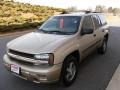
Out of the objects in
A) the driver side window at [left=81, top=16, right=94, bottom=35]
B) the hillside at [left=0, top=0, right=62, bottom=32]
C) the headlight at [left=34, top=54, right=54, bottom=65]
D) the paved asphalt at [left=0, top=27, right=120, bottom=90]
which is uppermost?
the driver side window at [left=81, top=16, right=94, bottom=35]

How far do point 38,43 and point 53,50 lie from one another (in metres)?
0.50

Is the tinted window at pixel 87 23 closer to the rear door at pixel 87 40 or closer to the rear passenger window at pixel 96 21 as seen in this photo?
the rear door at pixel 87 40

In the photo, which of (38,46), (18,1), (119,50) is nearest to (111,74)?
(38,46)

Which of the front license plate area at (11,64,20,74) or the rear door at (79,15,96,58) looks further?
the rear door at (79,15,96,58)

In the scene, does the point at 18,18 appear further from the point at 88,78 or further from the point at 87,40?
the point at 88,78

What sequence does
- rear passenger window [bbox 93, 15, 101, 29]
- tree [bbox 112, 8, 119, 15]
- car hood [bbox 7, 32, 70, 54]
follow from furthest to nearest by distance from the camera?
tree [bbox 112, 8, 119, 15] → rear passenger window [bbox 93, 15, 101, 29] → car hood [bbox 7, 32, 70, 54]

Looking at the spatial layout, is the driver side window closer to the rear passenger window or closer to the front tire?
the rear passenger window

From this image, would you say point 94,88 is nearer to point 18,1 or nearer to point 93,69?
point 93,69

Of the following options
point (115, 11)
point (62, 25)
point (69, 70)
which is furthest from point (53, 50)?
point (115, 11)

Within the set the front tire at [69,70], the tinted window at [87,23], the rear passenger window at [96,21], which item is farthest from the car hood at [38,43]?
the rear passenger window at [96,21]

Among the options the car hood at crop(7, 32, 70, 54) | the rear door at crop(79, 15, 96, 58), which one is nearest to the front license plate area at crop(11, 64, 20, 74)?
the car hood at crop(7, 32, 70, 54)

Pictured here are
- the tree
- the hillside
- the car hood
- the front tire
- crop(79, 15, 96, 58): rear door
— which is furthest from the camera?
the tree

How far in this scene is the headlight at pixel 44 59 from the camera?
13.7 feet

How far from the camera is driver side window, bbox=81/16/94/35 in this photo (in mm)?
5427
